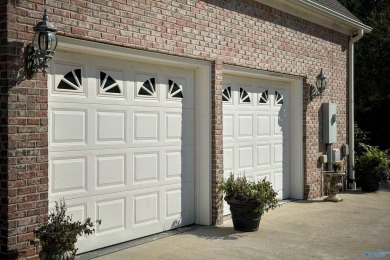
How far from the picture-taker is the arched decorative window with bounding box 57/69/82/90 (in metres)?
5.33

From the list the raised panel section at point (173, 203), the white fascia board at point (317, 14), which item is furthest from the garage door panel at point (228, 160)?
the white fascia board at point (317, 14)

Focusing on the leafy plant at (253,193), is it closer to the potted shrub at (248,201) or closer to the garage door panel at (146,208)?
the potted shrub at (248,201)

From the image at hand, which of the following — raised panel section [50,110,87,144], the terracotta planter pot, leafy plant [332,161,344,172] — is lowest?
the terracotta planter pot

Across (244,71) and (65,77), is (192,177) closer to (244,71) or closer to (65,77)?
(244,71)

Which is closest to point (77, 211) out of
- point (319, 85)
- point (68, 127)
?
point (68, 127)

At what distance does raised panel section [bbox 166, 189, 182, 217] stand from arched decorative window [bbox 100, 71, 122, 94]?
5.89 feet

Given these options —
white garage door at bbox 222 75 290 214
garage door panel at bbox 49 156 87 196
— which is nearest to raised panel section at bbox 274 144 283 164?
white garage door at bbox 222 75 290 214

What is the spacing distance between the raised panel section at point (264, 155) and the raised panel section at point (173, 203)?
2.32 meters

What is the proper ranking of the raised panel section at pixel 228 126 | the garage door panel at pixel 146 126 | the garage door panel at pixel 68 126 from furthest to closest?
the raised panel section at pixel 228 126 → the garage door panel at pixel 146 126 → the garage door panel at pixel 68 126

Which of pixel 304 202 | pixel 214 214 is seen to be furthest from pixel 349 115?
pixel 214 214

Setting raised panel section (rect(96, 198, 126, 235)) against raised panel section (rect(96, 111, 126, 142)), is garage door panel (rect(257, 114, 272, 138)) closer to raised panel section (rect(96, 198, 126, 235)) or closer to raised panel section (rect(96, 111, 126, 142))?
raised panel section (rect(96, 111, 126, 142))

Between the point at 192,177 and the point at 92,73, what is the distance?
2.48 m

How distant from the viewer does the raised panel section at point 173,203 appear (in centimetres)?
678

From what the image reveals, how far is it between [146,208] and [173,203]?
0.57 m
